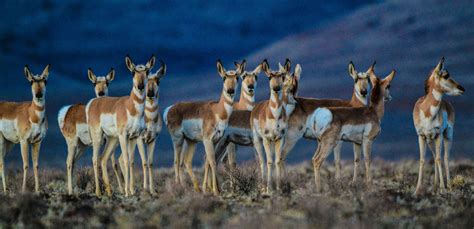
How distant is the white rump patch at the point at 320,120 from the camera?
18.2 metres

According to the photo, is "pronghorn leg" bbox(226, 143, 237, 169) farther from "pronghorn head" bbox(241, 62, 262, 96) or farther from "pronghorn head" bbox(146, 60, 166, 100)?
"pronghorn head" bbox(146, 60, 166, 100)

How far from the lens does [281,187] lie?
16.8m

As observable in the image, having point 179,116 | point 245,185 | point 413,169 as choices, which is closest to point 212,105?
point 179,116

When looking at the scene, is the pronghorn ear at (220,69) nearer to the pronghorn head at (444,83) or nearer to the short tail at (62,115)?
the short tail at (62,115)

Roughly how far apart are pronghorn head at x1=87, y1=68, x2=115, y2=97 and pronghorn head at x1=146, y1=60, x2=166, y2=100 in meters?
4.22

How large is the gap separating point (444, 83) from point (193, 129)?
7.10 meters

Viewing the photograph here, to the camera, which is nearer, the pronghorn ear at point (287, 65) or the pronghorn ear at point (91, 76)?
the pronghorn ear at point (287, 65)

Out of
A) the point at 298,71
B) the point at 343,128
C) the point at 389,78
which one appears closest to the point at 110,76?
the point at 298,71

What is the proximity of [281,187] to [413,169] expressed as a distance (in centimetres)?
1512

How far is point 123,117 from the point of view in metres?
17.6

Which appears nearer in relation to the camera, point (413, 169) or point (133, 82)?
point (133, 82)

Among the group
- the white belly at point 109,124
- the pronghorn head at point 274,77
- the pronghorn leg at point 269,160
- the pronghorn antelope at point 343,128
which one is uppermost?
the pronghorn head at point 274,77

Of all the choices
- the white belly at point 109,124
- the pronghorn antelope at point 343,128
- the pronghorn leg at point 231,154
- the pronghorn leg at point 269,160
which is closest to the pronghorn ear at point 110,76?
the white belly at point 109,124

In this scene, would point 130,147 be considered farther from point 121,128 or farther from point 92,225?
point 92,225
